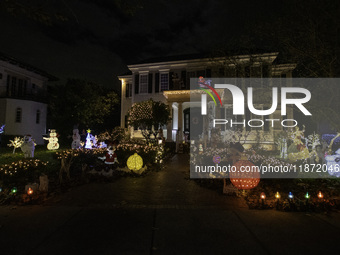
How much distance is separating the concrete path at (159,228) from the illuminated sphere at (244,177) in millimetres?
519

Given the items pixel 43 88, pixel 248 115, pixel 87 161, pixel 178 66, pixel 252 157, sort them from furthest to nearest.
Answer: pixel 43 88
pixel 178 66
pixel 248 115
pixel 252 157
pixel 87 161

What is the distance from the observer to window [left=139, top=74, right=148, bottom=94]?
68.8 ft

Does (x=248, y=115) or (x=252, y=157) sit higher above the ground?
(x=248, y=115)

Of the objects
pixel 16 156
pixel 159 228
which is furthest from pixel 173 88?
pixel 159 228

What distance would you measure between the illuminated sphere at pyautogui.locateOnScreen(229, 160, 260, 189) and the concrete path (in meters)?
0.52

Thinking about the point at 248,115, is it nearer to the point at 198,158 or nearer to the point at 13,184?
the point at 198,158

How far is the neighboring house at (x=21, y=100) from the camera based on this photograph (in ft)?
65.4

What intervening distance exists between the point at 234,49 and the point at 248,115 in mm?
9239

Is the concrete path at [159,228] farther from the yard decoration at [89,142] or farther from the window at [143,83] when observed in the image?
the window at [143,83]

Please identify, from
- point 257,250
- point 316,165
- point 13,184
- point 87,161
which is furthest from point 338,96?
point 13,184

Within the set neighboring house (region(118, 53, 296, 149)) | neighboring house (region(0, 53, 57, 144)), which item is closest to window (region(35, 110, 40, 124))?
neighboring house (region(0, 53, 57, 144))

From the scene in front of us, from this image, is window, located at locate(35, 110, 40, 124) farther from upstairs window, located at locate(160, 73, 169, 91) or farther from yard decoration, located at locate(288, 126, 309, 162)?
Answer: yard decoration, located at locate(288, 126, 309, 162)

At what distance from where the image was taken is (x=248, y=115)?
60.2 ft

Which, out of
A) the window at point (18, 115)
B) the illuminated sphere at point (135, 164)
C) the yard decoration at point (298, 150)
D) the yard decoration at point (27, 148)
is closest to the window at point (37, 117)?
the window at point (18, 115)
